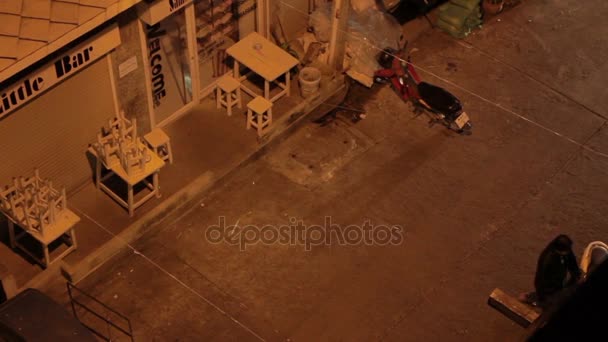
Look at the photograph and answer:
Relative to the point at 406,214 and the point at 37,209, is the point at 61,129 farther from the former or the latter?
the point at 406,214

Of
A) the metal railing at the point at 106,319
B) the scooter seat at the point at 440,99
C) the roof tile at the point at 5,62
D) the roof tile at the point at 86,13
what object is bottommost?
the metal railing at the point at 106,319

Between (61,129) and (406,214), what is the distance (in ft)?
19.4

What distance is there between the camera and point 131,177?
44.4 ft

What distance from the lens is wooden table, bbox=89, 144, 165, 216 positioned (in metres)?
13.6

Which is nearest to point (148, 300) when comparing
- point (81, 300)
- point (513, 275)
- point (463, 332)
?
point (81, 300)

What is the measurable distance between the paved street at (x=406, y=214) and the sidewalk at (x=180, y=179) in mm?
272

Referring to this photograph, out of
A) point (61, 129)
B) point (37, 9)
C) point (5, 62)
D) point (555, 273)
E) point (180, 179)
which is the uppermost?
point (37, 9)

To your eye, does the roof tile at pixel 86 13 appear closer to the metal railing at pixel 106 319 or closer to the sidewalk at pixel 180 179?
the sidewalk at pixel 180 179

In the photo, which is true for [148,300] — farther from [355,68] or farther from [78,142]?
[355,68]

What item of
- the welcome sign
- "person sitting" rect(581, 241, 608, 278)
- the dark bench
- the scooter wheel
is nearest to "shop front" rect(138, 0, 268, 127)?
the welcome sign

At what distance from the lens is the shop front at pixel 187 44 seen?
46.1ft

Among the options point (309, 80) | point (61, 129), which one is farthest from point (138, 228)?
point (309, 80)

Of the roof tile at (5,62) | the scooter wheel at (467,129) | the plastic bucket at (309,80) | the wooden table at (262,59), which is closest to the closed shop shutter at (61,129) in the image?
the roof tile at (5,62)

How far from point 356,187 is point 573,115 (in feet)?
15.9
